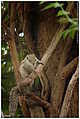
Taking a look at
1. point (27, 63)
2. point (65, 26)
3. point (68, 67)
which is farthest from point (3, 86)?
point (65, 26)

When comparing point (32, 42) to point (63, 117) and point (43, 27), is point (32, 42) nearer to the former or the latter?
point (43, 27)

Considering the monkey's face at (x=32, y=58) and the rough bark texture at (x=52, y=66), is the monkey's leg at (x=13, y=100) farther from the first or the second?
the monkey's face at (x=32, y=58)

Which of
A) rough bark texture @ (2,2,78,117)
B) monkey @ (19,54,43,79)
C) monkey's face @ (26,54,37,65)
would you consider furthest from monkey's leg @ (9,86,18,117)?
monkey's face @ (26,54,37,65)

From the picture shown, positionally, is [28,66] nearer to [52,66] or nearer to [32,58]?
[32,58]

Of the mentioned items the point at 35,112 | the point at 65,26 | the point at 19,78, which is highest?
the point at 65,26

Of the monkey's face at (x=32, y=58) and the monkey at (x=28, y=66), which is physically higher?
the monkey's face at (x=32, y=58)

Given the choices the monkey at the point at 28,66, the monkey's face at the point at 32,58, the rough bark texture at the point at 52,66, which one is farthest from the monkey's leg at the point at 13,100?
the monkey's face at the point at 32,58

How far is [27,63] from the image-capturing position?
99.4 inches

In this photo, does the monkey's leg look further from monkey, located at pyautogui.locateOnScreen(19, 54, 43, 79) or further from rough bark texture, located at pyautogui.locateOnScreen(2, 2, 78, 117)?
monkey, located at pyautogui.locateOnScreen(19, 54, 43, 79)

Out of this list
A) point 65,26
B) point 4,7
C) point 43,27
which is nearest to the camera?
point 65,26

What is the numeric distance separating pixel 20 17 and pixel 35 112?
2.93ft

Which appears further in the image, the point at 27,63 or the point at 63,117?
the point at 27,63

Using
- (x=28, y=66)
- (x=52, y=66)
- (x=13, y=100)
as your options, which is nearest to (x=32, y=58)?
(x=28, y=66)

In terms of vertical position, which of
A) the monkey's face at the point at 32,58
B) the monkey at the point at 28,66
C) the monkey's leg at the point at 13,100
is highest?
the monkey's face at the point at 32,58
